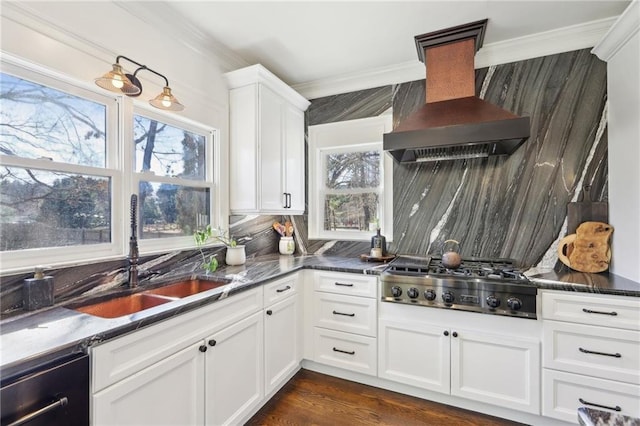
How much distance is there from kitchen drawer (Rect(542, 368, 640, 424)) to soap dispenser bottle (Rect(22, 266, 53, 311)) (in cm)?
276

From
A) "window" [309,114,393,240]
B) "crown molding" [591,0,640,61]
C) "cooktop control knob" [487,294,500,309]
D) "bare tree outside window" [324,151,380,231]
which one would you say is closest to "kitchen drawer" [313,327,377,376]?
"cooktop control knob" [487,294,500,309]

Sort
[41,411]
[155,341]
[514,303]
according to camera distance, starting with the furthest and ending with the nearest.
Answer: [514,303] < [155,341] < [41,411]

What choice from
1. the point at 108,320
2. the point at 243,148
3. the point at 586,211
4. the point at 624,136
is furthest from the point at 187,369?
the point at 624,136

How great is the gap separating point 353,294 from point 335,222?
1014mm

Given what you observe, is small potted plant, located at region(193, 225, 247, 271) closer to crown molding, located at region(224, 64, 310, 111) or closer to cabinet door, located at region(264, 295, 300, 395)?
cabinet door, located at region(264, 295, 300, 395)

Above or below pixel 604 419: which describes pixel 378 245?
above

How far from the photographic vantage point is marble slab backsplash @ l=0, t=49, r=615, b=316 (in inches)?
87.2

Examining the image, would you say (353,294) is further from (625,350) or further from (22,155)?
(22,155)

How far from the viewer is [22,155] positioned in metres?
1.38

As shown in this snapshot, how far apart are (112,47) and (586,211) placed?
3.40 meters

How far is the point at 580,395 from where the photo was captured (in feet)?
5.63

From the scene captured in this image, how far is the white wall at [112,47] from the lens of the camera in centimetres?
136

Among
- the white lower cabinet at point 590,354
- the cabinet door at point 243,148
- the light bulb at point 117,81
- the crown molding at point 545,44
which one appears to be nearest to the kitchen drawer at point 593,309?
the white lower cabinet at point 590,354

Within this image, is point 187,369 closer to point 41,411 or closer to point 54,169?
point 41,411
